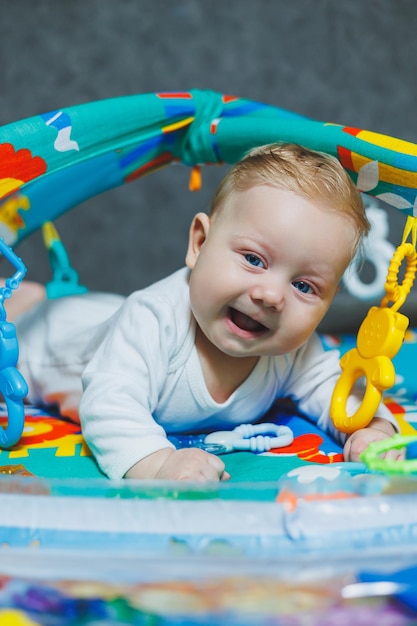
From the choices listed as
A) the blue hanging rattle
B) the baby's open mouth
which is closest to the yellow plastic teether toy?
the baby's open mouth

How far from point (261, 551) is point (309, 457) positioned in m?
0.31

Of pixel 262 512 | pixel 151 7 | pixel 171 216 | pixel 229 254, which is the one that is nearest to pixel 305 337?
pixel 229 254

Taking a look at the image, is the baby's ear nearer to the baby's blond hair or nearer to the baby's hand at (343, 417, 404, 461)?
the baby's blond hair

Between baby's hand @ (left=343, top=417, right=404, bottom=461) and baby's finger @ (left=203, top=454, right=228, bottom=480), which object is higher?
baby's hand @ (left=343, top=417, right=404, bottom=461)

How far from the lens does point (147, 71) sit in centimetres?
205

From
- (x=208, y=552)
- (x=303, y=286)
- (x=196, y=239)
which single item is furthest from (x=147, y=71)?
(x=208, y=552)

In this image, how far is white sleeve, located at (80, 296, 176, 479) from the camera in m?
0.76

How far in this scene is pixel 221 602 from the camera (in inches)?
20.6

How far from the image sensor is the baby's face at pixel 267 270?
30.4 inches

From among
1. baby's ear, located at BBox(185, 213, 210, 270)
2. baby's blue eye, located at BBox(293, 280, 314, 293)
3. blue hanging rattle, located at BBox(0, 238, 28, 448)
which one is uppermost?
baby's ear, located at BBox(185, 213, 210, 270)

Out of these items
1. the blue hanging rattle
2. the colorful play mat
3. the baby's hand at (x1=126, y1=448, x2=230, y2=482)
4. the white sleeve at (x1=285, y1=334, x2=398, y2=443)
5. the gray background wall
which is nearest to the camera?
the colorful play mat

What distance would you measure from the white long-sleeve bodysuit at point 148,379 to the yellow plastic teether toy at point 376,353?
0.04 metres

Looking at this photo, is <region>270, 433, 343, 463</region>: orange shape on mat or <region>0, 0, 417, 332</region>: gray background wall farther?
<region>0, 0, 417, 332</region>: gray background wall

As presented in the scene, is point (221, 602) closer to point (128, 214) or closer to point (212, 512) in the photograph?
point (212, 512)
